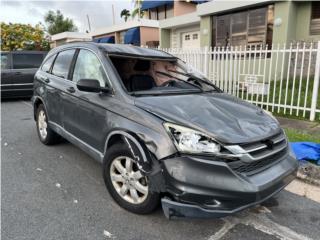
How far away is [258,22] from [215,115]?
1023cm

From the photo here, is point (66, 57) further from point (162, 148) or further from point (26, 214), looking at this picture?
point (162, 148)

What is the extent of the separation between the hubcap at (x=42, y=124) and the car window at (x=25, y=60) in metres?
5.76

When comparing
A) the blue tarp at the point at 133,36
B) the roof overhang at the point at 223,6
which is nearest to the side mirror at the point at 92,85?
the roof overhang at the point at 223,6

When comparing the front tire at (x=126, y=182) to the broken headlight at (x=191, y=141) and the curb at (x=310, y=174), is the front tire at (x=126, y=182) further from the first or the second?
the curb at (x=310, y=174)

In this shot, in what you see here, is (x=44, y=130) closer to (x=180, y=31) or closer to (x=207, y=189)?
(x=207, y=189)

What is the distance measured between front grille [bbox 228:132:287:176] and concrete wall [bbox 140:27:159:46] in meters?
18.1

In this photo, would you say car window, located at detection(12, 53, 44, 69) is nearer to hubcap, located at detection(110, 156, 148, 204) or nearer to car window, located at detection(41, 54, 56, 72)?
car window, located at detection(41, 54, 56, 72)

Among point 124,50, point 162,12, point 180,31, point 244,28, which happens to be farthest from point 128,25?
point 124,50

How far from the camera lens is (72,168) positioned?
416cm

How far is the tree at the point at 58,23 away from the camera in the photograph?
4719cm

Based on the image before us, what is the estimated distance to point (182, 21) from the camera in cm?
1614

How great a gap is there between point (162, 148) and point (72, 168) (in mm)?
2140

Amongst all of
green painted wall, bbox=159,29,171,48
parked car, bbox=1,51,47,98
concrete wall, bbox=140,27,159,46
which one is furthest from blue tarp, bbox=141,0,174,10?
parked car, bbox=1,51,47,98

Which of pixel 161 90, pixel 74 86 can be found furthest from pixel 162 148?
pixel 74 86
